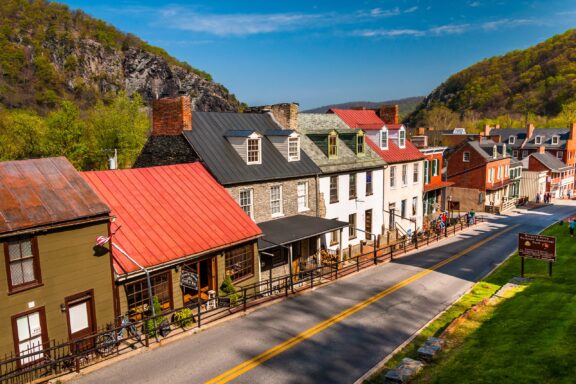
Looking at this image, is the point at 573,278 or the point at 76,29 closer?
the point at 573,278

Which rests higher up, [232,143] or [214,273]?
[232,143]

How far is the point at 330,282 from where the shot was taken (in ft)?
76.0

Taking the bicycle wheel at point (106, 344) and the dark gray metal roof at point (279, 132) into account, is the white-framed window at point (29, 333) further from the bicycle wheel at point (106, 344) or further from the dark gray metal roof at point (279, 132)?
the dark gray metal roof at point (279, 132)

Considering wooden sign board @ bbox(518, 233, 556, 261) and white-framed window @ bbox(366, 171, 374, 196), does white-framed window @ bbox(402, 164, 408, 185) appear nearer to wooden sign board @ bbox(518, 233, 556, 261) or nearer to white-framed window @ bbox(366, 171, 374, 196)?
white-framed window @ bbox(366, 171, 374, 196)

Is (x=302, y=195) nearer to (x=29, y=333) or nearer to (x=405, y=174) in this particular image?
(x=405, y=174)

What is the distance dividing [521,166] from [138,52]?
113771mm

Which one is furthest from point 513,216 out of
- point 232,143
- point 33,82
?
point 33,82

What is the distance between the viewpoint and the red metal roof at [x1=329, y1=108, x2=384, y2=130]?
3841 centimetres

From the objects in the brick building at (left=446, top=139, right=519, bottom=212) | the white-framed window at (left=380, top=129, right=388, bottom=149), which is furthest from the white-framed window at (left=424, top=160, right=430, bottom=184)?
the brick building at (left=446, top=139, right=519, bottom=212)

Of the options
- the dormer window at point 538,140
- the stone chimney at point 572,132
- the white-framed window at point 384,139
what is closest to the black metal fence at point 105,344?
the white-framed window at point 384,139

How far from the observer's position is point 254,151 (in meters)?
25.9

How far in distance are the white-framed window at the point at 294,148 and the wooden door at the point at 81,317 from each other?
16.2 meters

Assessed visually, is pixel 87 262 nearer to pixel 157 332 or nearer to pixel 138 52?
pixel 157 332

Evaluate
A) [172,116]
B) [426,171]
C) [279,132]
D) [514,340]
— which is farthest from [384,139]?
[514,340]
